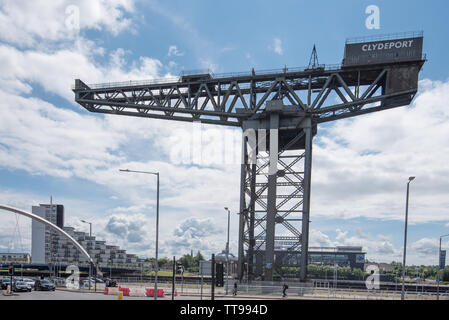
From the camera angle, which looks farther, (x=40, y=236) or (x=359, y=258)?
(x=40, y=236)

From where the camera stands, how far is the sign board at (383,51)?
151 feet

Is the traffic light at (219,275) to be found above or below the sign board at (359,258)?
above

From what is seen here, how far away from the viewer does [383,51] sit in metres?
47.5

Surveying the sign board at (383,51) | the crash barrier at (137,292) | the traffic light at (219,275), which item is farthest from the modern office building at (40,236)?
the traffic light at (219,275)

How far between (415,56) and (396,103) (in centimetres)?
575

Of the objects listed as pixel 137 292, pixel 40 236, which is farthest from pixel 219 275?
pixel 40 236

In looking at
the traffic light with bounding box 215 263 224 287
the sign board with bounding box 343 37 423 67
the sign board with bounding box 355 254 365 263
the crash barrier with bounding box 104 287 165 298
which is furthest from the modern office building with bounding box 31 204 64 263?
the traffic light with bounding box 215 263 224 287

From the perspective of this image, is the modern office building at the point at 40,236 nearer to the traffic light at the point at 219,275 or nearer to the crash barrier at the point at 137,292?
the crash barrier at the point at 137,292

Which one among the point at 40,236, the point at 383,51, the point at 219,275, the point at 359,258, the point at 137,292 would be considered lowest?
the point at 40,236

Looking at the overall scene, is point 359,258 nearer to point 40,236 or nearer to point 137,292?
point 137,292

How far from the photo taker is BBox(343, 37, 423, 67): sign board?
46031mm

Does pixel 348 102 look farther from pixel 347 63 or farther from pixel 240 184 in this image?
pixel 240 184

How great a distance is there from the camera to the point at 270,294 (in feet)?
149

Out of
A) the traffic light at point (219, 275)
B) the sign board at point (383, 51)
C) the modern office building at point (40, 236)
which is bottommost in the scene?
the modern office building at point (40, 236)
